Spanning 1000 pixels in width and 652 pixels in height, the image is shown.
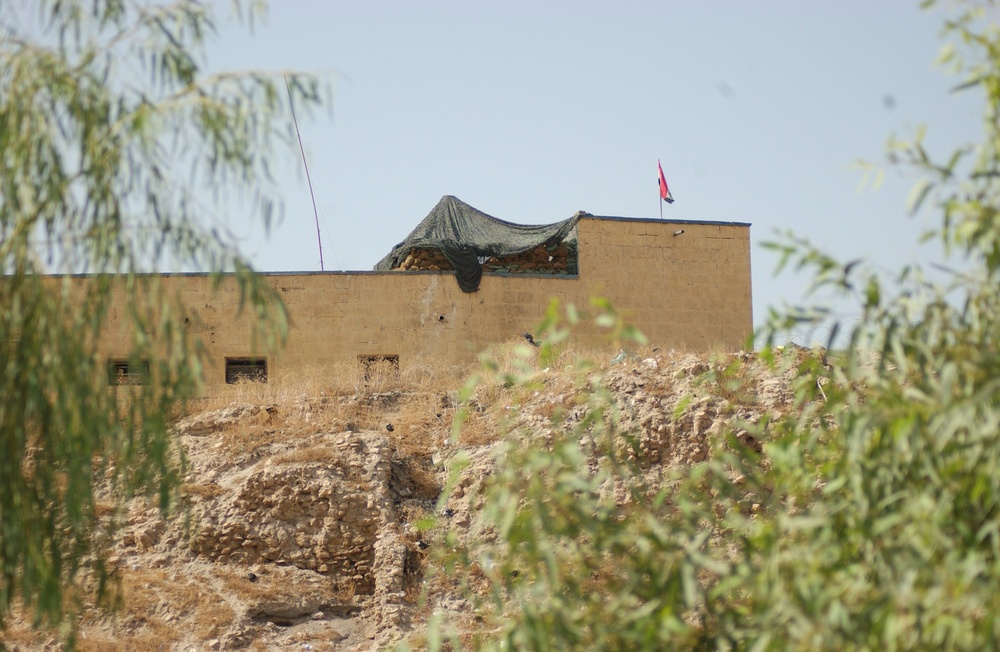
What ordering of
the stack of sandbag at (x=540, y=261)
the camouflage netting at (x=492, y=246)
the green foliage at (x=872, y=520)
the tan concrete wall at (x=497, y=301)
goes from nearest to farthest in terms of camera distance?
the green foliage at (x=872, y=520)
the tan concrete wall at (x=497, y=301)
the camouflage netting at (x=492, y=246)
the stack of sandbag at (x=540, y=261)

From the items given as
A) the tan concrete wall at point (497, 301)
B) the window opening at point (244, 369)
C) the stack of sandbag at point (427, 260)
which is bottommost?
the window opening at point (244, 369)

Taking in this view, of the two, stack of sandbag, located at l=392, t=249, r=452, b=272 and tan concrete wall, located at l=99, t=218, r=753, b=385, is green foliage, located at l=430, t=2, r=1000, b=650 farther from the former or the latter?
stack of sandbag, located at l=392, t=249, r=452, b=272

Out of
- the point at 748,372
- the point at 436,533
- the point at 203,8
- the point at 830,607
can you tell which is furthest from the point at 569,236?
the point at 830,607

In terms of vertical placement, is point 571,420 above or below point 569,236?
below

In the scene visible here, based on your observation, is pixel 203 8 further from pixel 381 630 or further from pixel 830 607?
pixel 381 630

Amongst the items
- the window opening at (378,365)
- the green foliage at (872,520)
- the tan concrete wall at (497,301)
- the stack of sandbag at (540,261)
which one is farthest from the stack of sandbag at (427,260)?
the green foliage at (872,520)

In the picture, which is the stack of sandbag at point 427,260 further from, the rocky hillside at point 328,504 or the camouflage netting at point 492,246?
the rocky hillside at point 328,504

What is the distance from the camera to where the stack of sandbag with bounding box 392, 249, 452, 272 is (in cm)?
2462

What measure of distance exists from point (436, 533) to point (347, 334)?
7.53 metres

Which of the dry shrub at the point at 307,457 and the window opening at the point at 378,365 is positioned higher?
the window opening at the point at 378,365

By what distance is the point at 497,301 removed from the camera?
2356cm

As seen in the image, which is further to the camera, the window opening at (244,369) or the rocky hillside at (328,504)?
the window opening at (244,369)

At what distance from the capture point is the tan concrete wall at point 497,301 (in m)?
22.8

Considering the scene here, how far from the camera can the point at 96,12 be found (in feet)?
25.4
